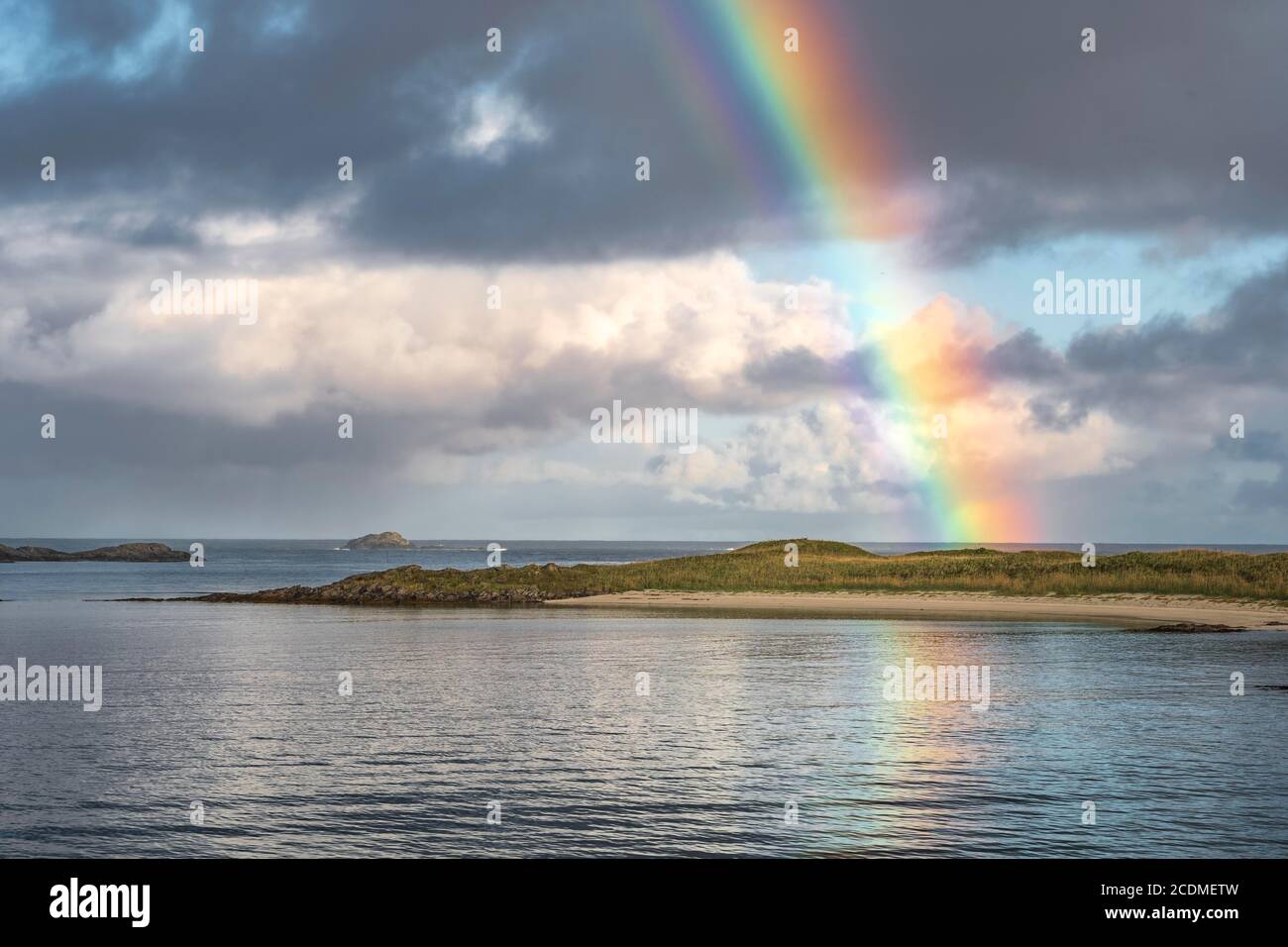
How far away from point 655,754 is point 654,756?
25 cm

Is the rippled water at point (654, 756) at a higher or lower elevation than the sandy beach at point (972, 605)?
lower

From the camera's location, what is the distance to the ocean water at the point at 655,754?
71.9 ft

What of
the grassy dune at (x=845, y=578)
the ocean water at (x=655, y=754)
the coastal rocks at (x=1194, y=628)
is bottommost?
the ocean water at (x=655, y=754)

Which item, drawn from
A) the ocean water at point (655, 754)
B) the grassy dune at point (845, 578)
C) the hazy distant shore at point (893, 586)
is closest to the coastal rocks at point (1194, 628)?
the hazy distant shore at point (893, 586)

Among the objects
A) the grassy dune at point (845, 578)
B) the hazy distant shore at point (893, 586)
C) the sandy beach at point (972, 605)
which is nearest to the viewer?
the sandy beach at point (972, 605)

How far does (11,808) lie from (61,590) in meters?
119

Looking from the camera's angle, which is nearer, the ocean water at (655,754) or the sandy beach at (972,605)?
the ocean water at (655,754)

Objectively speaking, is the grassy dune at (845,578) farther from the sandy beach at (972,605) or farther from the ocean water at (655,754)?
the ocean water at (655,754)

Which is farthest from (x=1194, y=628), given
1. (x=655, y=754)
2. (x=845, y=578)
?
(x=655, y=754)

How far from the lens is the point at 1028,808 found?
23891 mm

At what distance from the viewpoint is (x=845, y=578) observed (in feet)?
349

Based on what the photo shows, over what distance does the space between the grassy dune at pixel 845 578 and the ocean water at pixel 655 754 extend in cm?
3068

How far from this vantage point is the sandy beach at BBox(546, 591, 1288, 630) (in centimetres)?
7494

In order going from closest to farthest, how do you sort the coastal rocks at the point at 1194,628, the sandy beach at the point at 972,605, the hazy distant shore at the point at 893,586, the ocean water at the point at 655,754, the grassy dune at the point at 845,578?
the ocean water at the point at 655,754 → the coastal rocks at the point at 1194,628 → the sandy beach at the point at 972,605 → the hazy distant shore at the point at 893,586 → the grassy dune at the point at 845,578
